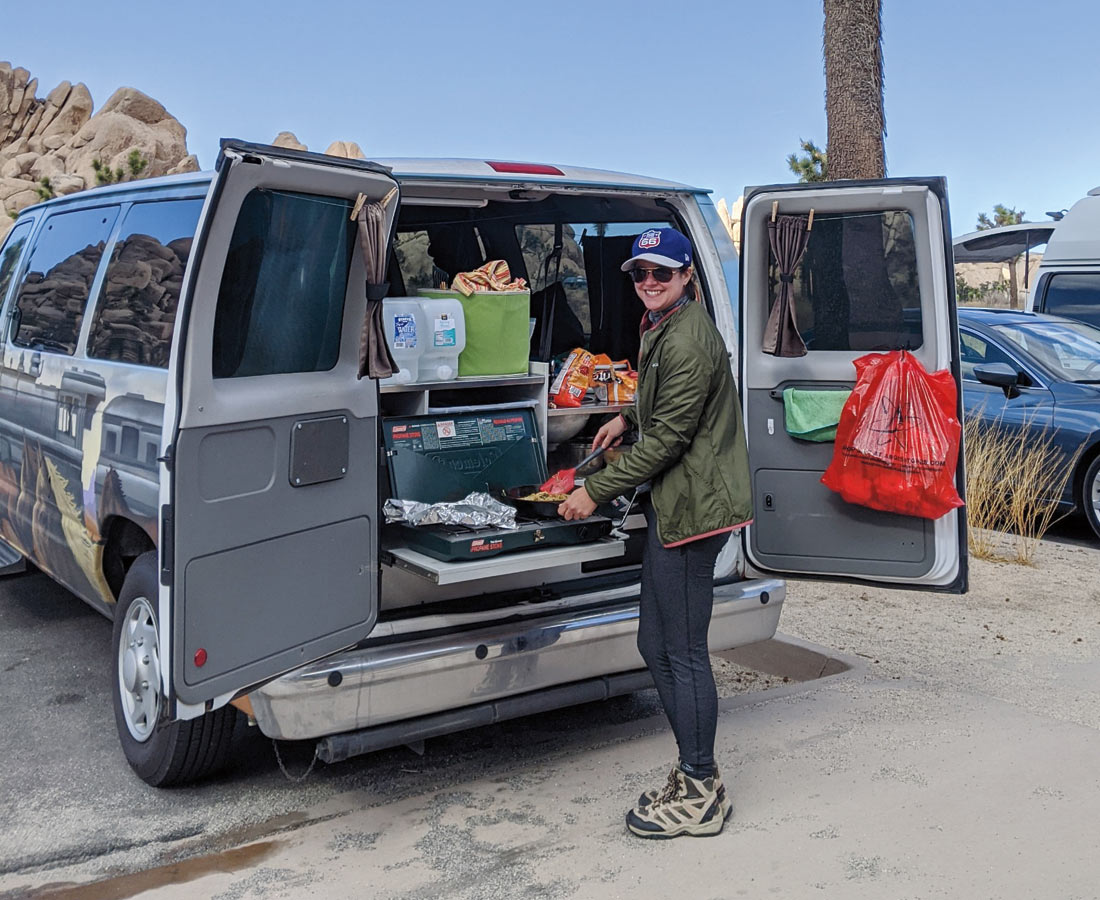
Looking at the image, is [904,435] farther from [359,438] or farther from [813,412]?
[359,438]

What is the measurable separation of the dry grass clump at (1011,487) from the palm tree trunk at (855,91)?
2.45m

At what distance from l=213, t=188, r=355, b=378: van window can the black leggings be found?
4.00ft

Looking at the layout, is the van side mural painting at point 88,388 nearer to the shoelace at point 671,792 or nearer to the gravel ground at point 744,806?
the gravel ground at point 744,806

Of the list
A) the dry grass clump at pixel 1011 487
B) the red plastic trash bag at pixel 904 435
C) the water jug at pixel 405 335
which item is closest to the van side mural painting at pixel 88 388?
the water jug at pixel 405 335

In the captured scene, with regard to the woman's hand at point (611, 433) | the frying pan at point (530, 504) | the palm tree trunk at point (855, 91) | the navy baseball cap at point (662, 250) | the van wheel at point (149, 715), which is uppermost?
the palm tree trunk at point (855, 91)

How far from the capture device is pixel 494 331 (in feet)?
15.0

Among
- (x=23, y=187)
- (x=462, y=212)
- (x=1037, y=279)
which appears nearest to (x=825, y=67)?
(x=1037, y=279)

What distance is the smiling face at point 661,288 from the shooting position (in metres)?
3.67

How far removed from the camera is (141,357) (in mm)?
3955

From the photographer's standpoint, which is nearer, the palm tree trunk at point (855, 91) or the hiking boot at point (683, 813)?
the hiking boot at point (683, 813)

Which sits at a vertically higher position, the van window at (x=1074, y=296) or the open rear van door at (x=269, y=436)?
the van window at (x=1074, y=296)

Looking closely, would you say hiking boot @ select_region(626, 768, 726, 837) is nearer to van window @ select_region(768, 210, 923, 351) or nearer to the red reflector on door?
van window @ select_region(768, 210, 923, 351)

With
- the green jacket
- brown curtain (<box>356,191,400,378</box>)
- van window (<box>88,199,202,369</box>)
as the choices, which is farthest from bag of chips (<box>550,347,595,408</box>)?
van window (<box>88,199,202,369</box>)

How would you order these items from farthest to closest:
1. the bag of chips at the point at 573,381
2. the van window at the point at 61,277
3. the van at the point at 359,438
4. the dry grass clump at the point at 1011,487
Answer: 1. the dry grass clump at the point at 1011,487
2. the bag of chips at the point at 573,381
3. the van window at the point at 61,277
4. the van at the point at 359,438
